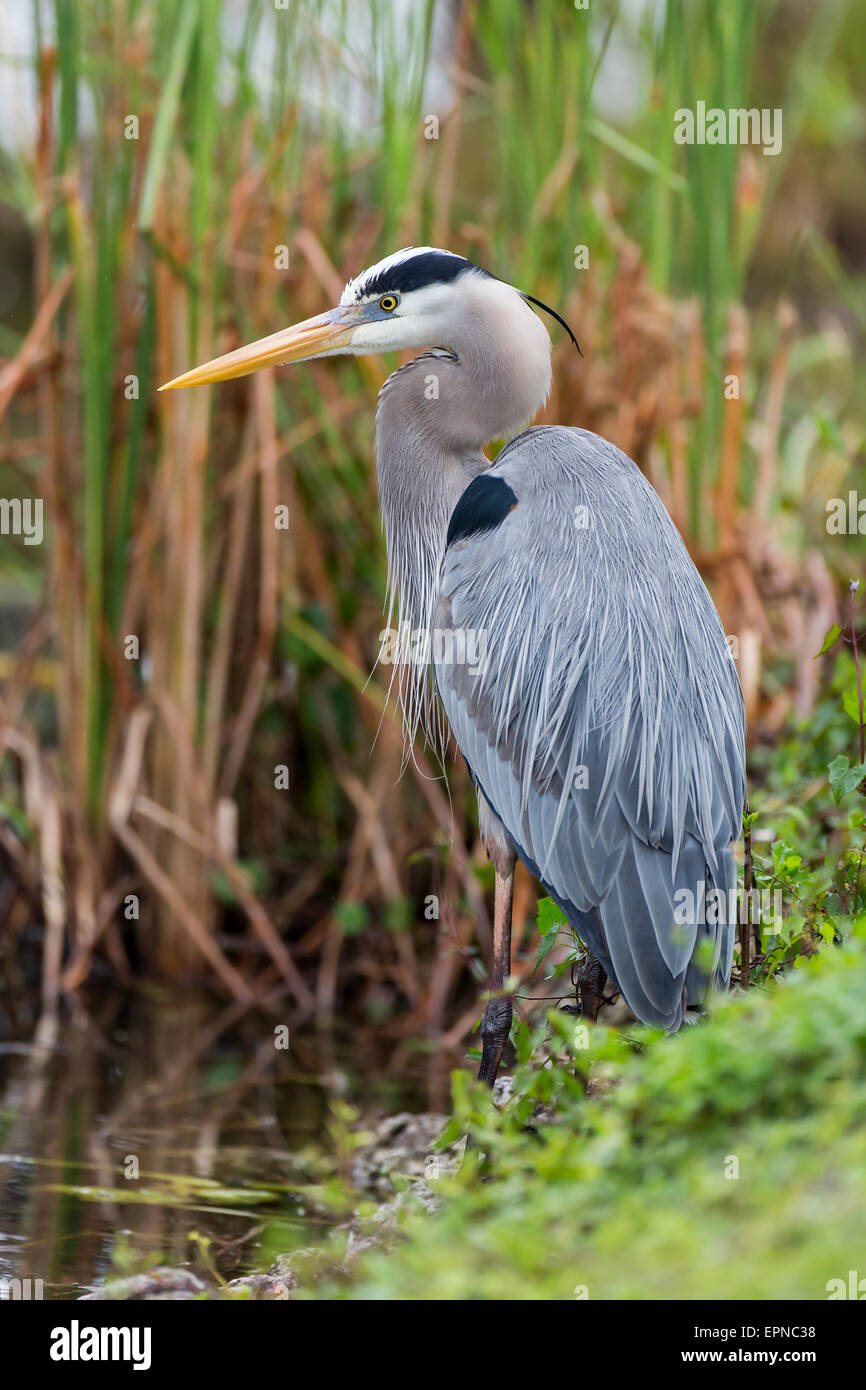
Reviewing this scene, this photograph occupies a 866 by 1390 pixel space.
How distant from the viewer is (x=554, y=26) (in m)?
5.09

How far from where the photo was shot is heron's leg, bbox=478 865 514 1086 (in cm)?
320

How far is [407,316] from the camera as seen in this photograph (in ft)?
11.6

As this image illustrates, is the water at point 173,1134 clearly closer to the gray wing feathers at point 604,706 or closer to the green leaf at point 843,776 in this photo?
the gray wing feathers at point 604,706

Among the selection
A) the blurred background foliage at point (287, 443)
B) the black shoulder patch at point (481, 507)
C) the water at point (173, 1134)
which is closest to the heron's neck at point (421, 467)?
the black shoulder patch at point (481, 507)

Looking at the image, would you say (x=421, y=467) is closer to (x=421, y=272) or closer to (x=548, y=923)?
(x=421, y=272)

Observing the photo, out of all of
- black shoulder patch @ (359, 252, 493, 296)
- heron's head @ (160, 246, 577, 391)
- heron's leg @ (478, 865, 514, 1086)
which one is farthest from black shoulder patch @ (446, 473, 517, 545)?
heron's leg @ (478, 865, 514, 1086)

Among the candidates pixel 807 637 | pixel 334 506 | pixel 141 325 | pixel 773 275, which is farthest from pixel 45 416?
pixel 773 275

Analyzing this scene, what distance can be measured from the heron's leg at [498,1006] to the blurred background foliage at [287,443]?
3.72 feet

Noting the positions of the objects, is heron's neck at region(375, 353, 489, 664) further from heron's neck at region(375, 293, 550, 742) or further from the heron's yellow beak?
the heron's yellow beak

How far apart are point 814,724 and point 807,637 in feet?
3.50

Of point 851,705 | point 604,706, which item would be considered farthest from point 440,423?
point 851,705

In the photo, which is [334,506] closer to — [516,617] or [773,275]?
[516,617]

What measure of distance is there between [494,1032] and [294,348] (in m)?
1.65

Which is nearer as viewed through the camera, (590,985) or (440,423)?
(590,985)
